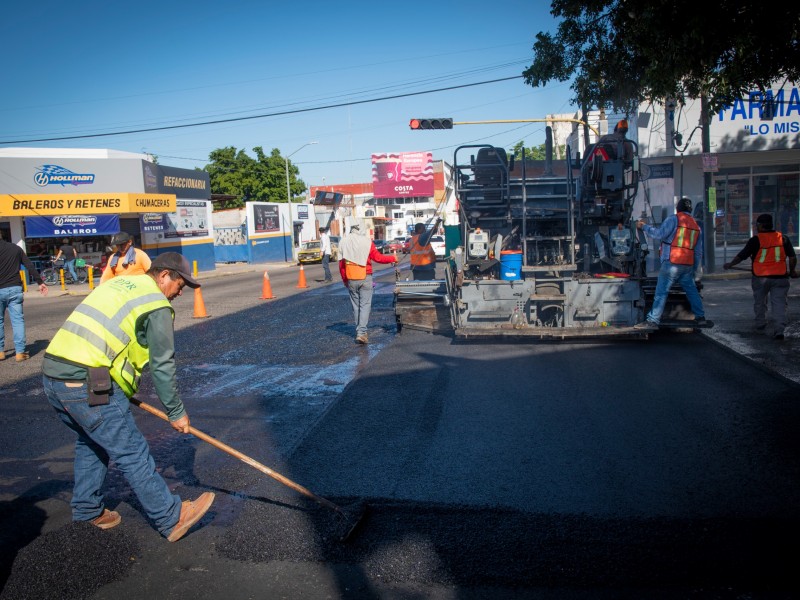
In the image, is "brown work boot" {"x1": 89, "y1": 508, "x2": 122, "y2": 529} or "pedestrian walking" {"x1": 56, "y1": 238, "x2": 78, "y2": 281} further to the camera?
"pedestrian walking" {"x1": 56, "y1": 238, "x2": 78, "y2": 281}

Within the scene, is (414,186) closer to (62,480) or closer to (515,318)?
(515,318)

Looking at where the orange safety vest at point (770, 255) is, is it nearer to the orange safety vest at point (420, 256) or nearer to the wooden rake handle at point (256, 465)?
the orange safety vest at point (420, 256)

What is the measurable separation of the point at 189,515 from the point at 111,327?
1.16 meters

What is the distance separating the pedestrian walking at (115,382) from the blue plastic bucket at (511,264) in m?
5.93

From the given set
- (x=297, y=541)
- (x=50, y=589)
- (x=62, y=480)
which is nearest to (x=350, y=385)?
(x=62, y=480)

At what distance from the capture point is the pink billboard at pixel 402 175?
68500mm

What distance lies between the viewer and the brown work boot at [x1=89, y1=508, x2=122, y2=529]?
3.95 meters

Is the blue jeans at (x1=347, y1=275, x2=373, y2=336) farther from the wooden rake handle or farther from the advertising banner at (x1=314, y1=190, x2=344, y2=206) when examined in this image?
the advertising banner at (x1=314, y1=190, x2=344, y2=206)

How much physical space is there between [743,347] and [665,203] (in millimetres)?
14872

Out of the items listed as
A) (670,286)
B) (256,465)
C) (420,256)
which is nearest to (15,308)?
(420,256)

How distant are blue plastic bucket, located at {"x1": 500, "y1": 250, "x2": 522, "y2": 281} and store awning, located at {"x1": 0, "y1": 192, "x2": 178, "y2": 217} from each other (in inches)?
880

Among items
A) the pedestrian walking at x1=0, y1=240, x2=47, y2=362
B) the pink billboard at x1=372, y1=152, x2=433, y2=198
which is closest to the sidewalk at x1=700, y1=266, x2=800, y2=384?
the pedestrian walking at x1=0, y1=240, x2=47, y2=362

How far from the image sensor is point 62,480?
4.91m

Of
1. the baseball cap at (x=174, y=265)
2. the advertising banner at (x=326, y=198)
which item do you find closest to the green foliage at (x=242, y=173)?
the advertising banner at (x=326, y=198)
